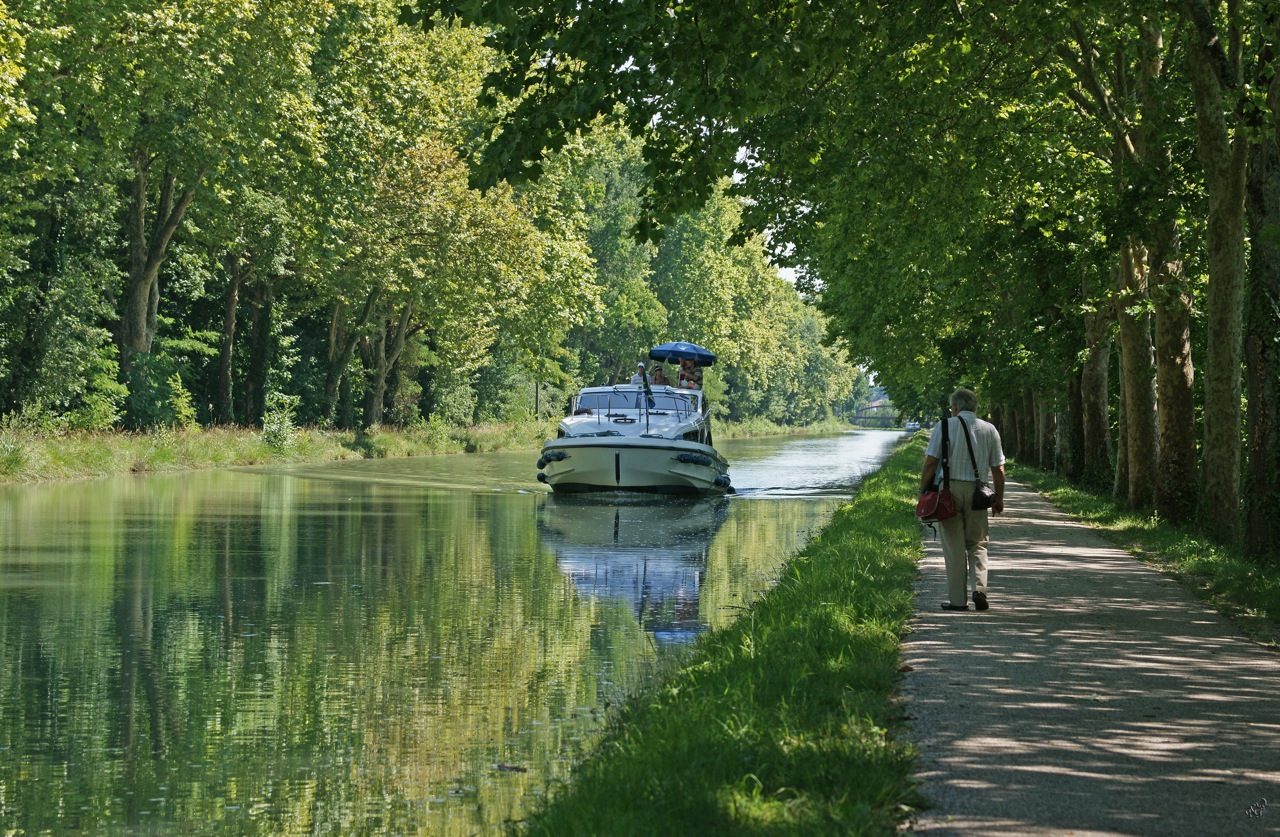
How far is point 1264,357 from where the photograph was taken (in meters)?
15.6

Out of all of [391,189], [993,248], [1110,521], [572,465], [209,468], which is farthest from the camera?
[391,189]

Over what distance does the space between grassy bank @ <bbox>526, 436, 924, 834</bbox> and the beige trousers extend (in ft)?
1.80

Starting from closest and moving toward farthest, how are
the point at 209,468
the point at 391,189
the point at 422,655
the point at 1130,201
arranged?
the point at 422,655 < the point at 1130,201 < the point at 209,468 < the point at 391,189

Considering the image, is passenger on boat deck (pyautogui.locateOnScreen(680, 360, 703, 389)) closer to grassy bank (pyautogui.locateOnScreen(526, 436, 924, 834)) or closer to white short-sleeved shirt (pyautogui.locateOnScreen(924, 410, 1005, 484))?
white short-sleeved shirt (pyautogui.locateOnScreen(924, 410, 1005, 484))

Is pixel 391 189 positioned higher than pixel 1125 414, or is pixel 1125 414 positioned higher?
pixel 391 189

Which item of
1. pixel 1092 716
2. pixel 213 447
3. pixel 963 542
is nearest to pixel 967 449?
pixel 963 542

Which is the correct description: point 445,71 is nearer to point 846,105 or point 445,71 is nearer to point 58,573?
point 846,105

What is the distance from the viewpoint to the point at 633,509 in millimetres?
32062

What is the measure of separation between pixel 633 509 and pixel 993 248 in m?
9.38

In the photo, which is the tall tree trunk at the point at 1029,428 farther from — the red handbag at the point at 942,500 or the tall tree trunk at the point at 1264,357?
the red handbag at the point at 942,500

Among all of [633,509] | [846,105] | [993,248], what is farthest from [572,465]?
[846,105]

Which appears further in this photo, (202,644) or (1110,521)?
(1110,521)

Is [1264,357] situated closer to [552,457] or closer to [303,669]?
[303,669]

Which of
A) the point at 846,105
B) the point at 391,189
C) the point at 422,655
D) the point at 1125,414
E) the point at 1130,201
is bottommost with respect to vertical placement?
the point at 422,655
